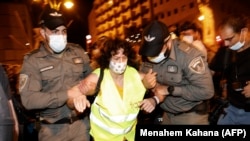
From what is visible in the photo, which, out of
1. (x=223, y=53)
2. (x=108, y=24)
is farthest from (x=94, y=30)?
(x=223, y=53)

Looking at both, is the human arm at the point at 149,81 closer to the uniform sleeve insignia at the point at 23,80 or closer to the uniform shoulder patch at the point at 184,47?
the uniform shoulder patch at the point at 184,47

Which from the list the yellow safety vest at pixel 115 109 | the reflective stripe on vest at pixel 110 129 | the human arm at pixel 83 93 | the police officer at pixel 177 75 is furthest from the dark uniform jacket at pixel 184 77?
the human arm at pixel 83 93

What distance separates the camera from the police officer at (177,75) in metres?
4.68

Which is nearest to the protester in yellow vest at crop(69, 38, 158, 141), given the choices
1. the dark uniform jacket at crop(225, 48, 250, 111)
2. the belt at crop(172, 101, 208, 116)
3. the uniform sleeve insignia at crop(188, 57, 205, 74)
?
the uniform sleeve insignia at crop(188, 57, 205, 74)

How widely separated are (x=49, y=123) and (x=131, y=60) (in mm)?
1129

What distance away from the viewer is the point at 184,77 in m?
4.86

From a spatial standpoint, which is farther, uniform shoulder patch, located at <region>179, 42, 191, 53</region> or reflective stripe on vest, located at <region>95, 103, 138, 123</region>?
uniform shoulder patch, located at <region>179, 42, 191, 53</region>

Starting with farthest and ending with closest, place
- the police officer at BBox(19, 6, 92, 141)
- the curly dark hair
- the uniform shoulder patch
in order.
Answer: the uniform shoulder patch
the police officer at BBox(19, 6, 92, 141)
the curly dark hair

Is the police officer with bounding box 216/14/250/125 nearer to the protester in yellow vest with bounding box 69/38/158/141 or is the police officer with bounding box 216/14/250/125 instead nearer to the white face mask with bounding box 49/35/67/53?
Result: the protester in yellow vest with bounding box 69/38/158/141

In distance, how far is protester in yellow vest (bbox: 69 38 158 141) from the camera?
4.26 metres

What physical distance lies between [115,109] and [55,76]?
0.80 meters

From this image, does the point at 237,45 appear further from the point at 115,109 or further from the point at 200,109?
the point at 115,109

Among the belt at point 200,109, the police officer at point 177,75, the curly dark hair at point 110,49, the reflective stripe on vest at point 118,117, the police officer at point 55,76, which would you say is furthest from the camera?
the belt at point 200,109

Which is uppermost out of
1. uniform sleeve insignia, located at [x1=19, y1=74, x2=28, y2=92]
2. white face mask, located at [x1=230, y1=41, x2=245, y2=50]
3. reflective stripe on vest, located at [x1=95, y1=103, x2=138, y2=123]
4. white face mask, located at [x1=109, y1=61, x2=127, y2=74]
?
white face mask, located at [x1=230, y1=41, x2=245, y2=50]
